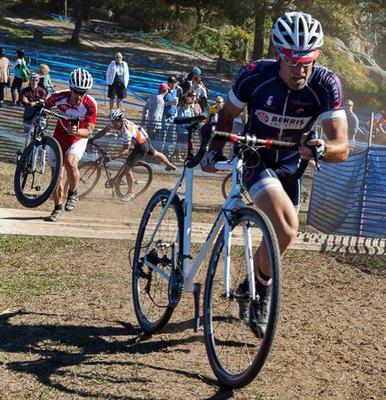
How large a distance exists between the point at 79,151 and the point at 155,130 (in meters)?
7.63

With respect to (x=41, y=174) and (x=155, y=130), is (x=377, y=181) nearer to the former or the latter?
(x=41, y=174)

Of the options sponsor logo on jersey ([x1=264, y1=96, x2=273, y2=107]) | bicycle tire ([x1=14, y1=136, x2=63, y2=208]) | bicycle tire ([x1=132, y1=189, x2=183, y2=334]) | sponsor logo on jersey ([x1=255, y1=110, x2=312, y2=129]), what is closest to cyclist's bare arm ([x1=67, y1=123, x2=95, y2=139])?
bicycle tire ([x1=14, y1=136, x2=63, y2=208])

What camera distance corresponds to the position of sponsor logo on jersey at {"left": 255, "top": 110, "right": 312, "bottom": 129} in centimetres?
519

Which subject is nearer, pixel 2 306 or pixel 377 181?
pixel 2 306

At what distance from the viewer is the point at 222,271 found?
4.55 meters

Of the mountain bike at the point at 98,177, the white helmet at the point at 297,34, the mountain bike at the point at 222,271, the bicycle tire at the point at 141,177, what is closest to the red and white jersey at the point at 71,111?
the mountain bike at the point at 98,177

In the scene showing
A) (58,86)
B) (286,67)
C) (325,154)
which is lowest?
(58,86)

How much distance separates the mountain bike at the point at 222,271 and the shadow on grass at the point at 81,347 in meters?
0.15

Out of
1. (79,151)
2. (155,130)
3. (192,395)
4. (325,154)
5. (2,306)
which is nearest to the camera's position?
(192,395)

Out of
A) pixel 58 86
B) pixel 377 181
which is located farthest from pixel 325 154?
pixel 58 86

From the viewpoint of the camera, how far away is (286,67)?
500 cm

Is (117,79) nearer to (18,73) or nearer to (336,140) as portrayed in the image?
(18,73)

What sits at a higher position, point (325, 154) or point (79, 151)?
point (325, 154)

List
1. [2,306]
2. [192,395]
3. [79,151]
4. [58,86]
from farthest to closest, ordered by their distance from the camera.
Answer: [58,86], [79,151], [2,306], [192,395]
